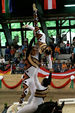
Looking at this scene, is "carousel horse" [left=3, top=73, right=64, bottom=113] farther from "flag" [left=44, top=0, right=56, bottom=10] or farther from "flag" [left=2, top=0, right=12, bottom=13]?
"flag" [left=2, top=0, right=12, bottom=13]

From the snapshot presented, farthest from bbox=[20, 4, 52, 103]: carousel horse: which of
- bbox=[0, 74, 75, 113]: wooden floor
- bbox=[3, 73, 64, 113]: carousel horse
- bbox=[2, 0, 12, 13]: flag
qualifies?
bbox=[2, 0, 12, 13]: flag

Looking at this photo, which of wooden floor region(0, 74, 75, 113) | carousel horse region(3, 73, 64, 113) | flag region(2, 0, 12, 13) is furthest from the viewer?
flag region(2, 0, 12, 13)

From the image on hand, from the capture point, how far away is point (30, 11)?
50.3 feet

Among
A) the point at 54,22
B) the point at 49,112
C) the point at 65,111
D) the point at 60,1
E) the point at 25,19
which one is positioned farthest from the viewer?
the point at 54,22

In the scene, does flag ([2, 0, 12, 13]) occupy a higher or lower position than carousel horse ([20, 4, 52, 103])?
higher

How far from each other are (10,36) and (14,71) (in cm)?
719

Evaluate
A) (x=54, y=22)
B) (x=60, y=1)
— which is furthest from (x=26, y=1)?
(x=54, y=22)

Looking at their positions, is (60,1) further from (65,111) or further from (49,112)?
(49,112)

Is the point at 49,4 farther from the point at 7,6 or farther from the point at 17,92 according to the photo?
the point at 17,92

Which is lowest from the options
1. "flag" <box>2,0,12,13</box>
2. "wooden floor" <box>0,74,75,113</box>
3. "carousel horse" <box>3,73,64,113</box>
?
"wooden floor" <box>0,74,75,113</box>

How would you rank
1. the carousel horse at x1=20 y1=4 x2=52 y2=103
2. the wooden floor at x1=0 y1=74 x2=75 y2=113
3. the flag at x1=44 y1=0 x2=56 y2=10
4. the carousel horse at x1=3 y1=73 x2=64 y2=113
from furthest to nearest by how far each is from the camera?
the flag at x1=44 y1=0 x2=56 y2=10, the wooden floor at x1=0 y1=74 x2=75 y2=113, the carousel horse at x1=20 y1=4 x2=52 y2=103, the carousel horse at x1=3 y1=73 x2=64 y2=113

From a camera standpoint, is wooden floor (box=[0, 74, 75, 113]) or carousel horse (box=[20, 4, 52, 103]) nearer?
carousel horse (box=[20, 4, 52, 103])

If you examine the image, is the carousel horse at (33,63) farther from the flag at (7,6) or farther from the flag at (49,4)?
the flag at (7,6)

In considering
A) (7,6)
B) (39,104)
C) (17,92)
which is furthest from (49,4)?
(39,104)
